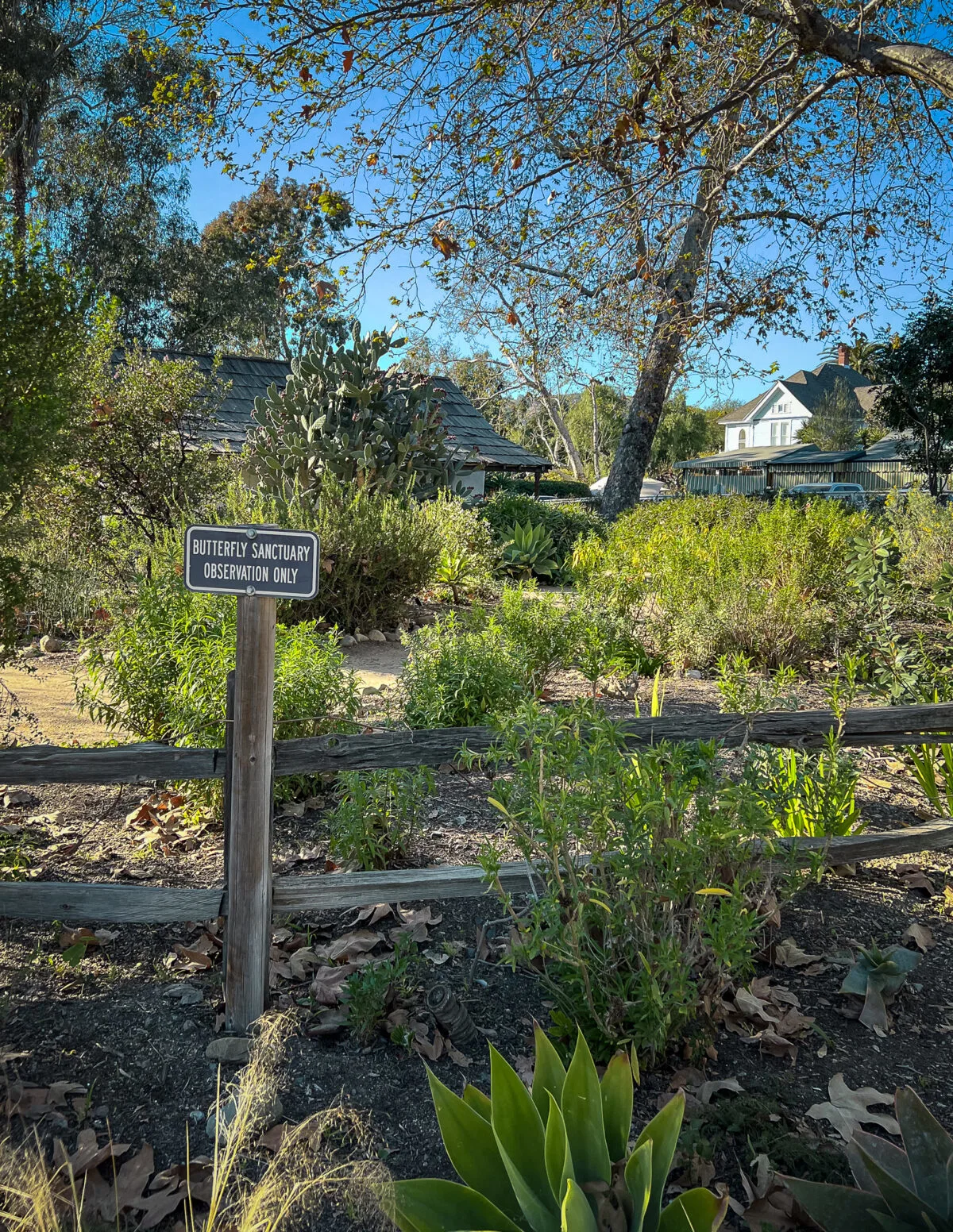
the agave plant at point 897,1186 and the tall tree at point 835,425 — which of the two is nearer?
the agave plant at point 897,1186

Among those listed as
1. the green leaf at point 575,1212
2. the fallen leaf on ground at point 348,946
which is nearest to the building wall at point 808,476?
the fallen leaf on ground at point 348,946

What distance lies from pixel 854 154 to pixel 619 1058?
666cm

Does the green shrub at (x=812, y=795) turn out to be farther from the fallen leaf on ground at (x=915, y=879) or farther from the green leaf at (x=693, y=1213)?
the green leaf at (x=693, y=1213)

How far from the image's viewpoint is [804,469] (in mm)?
50500

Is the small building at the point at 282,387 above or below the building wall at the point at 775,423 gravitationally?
below

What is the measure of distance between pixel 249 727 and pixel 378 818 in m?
1.16

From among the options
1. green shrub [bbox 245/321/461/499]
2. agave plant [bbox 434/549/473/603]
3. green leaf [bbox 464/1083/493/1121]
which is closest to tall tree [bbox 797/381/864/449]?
green shrub [bbox 245/321/461/499]

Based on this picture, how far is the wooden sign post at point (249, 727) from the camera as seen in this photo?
9.25 feet

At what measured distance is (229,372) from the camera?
21.6 metres

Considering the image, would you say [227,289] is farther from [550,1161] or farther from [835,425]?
[550,1161]

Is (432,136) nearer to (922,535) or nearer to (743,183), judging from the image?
(743,183)

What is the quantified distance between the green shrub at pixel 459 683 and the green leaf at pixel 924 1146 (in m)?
3.35

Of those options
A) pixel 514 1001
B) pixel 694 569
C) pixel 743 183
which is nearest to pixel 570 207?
pixel 743 183

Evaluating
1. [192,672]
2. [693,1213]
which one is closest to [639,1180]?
[693,1213]
